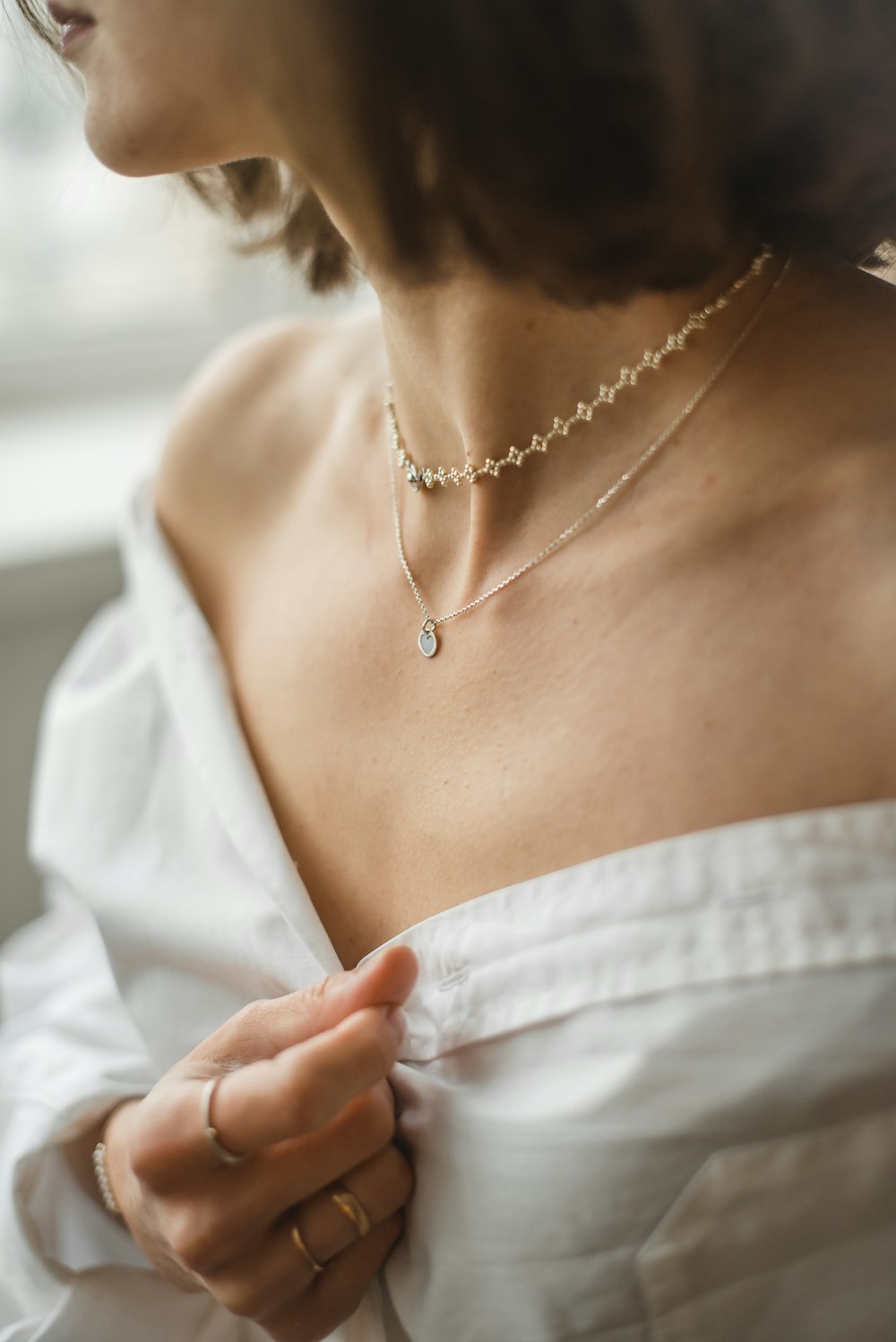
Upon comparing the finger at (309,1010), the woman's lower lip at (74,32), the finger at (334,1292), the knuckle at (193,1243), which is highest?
the woman's lower lip at (74,32)

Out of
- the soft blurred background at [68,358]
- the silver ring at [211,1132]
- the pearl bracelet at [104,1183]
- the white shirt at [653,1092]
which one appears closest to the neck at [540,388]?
the white shirt at [653,1092]

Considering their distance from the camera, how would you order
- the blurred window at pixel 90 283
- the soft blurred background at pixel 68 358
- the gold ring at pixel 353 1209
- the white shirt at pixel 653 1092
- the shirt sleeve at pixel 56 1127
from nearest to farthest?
the white shirt at pixel 653 1092, the gold ring at pixel 353 1209, the shirt sleeve at pixel 56 1127, the soft blurred background at pixel 68 358, the blurred window at pixel 90 283

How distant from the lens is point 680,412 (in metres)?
0.72

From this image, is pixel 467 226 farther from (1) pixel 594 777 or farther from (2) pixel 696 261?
(1) pixel 594 777

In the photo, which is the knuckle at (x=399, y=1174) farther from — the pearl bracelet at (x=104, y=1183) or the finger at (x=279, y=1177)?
the pearl bracelet at (x=104, y=1183)

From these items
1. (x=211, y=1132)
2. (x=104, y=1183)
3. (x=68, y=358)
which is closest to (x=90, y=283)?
(x=68, y=358)

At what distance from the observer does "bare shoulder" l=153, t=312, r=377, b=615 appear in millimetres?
1049

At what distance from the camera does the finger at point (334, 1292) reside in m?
0.67

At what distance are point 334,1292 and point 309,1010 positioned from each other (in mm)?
168

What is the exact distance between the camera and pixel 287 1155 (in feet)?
2.10

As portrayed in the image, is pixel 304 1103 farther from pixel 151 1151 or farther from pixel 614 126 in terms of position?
pixel 614 126

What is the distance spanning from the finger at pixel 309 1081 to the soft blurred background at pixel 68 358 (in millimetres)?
1081

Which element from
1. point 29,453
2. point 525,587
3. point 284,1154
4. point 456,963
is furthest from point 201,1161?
point 29,453

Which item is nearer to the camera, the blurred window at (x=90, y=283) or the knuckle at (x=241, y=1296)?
the knuckle at (x=241, y=1296)
